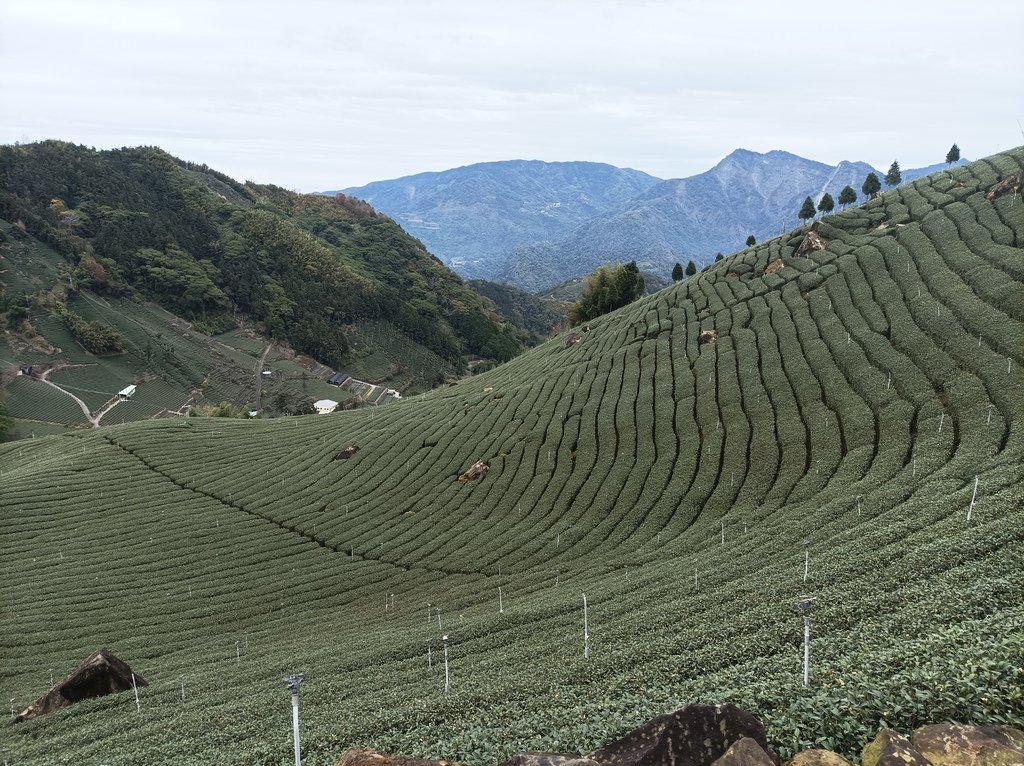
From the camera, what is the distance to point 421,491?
48875mm

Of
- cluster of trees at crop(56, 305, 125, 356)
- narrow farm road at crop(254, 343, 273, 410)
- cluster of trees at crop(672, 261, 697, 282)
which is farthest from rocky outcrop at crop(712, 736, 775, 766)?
cluster of trees at crop(56, 305, 125, 356)

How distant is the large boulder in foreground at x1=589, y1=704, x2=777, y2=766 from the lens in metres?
9.16

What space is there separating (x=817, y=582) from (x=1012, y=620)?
24.2ft

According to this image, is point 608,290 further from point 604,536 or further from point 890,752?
point 890,752

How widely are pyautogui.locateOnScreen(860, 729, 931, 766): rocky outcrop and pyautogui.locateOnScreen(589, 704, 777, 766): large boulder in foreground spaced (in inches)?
53.3

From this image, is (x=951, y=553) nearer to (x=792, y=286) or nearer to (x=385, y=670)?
(x=385, y=670)

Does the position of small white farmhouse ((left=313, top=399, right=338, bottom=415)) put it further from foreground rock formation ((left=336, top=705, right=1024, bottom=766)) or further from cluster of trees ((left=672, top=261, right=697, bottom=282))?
foreground rock formation ((left=336, top=705, right=1024, bottom=766))

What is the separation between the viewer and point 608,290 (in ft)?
364

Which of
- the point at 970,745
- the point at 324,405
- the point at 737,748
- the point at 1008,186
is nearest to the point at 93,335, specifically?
the point at 324,405

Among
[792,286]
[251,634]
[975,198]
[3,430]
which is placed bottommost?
[251,634]

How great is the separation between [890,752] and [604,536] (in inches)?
1106

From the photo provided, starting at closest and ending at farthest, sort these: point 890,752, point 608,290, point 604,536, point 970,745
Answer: point 970,745 < point 890,752 < point 604,536 < point 608,290

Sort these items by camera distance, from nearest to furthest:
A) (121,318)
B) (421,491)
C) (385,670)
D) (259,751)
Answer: (259,751) → (385,670) → (421,491) → (121,318)

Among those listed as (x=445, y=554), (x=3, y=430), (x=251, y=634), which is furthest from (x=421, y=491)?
(x=3, y=430)
